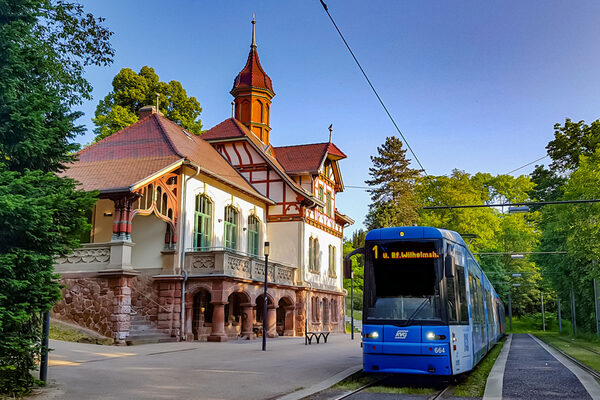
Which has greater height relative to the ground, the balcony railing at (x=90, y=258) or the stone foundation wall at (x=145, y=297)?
the balcony railing at (x=90, y=258)

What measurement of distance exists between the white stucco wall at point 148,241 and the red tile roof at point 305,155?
11.8m

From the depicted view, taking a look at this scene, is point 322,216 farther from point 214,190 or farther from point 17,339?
point 17,339

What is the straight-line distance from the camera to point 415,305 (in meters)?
11.1

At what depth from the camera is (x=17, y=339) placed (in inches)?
315

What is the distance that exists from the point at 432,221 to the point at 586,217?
1715cm

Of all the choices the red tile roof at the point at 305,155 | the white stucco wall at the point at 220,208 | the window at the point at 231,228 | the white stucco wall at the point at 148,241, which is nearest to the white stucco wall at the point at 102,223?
the white stucco wall at the point at 148,241

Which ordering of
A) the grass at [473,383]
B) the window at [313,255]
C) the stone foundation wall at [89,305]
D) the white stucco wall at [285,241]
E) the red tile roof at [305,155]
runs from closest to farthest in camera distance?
the grass at [473,383], the stone foundation wall at [89,305], the white stucco wall at [285,241], the window at [313,255], the red tile roof at [305,155]

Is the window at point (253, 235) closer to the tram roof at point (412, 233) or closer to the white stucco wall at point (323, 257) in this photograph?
the white stucco wall at point (323, 257)

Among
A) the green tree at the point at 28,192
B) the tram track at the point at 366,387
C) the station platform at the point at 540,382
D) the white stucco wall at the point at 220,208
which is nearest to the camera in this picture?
the green tree at the point at 28,192

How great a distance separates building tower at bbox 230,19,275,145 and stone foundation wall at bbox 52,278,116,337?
18.2 m

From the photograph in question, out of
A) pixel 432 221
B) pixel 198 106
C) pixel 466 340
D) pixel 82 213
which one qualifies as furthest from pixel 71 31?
pixel 432 221

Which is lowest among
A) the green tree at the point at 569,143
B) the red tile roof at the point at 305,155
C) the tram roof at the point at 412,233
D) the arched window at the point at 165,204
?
the tram roof at the point at 412,233

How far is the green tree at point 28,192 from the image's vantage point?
7.93 meters

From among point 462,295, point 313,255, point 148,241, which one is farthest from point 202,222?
point 462,295
